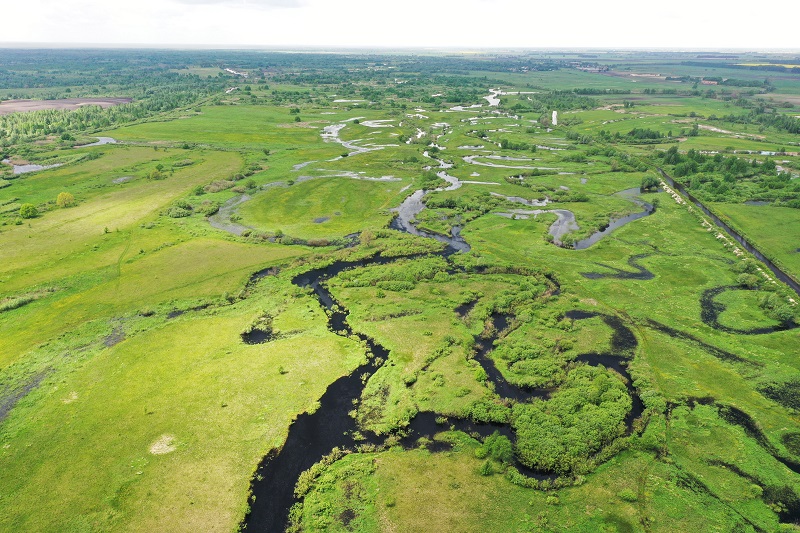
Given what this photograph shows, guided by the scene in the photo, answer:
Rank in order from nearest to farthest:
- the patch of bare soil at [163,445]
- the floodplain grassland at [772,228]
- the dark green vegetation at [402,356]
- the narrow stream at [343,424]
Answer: the dark green vegetation at [402,356] → the narrow stream at [343,424] → the patch of bare soil at [163,445] → the floodplain grassland at [772,228]

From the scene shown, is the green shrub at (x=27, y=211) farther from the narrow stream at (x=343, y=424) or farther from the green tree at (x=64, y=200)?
the narrow stream at (x=343, y=424)

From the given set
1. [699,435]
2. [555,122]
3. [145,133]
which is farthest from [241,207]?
[555,122]

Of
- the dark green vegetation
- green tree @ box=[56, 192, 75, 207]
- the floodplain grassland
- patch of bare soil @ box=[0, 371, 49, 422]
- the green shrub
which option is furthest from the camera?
green tree @ box=[56, 192, 75, 207]

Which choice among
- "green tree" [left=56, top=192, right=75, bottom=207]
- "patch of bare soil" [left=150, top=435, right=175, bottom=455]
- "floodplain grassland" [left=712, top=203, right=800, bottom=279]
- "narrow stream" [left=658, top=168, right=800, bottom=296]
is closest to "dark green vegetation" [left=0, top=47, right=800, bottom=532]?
"patch of bare soil" [left=150, top=435, right=175, bottom=455]

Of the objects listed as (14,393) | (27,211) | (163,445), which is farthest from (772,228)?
(27,211)

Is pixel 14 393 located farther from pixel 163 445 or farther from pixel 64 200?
pixel 64 200

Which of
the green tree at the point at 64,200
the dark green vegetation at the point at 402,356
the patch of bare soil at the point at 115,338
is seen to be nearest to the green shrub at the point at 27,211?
the dark green vegetation at the point at 402,356

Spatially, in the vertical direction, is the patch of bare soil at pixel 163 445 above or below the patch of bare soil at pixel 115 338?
below

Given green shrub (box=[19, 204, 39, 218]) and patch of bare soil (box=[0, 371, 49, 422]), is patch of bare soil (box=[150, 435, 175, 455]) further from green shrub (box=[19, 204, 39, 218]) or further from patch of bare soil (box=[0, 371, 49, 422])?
green shrub (box=[19, 204, 39, 218])

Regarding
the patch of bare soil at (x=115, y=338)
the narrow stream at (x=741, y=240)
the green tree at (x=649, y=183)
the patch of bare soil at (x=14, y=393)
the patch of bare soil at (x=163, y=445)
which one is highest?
the green tree at (x=649, y=183)
